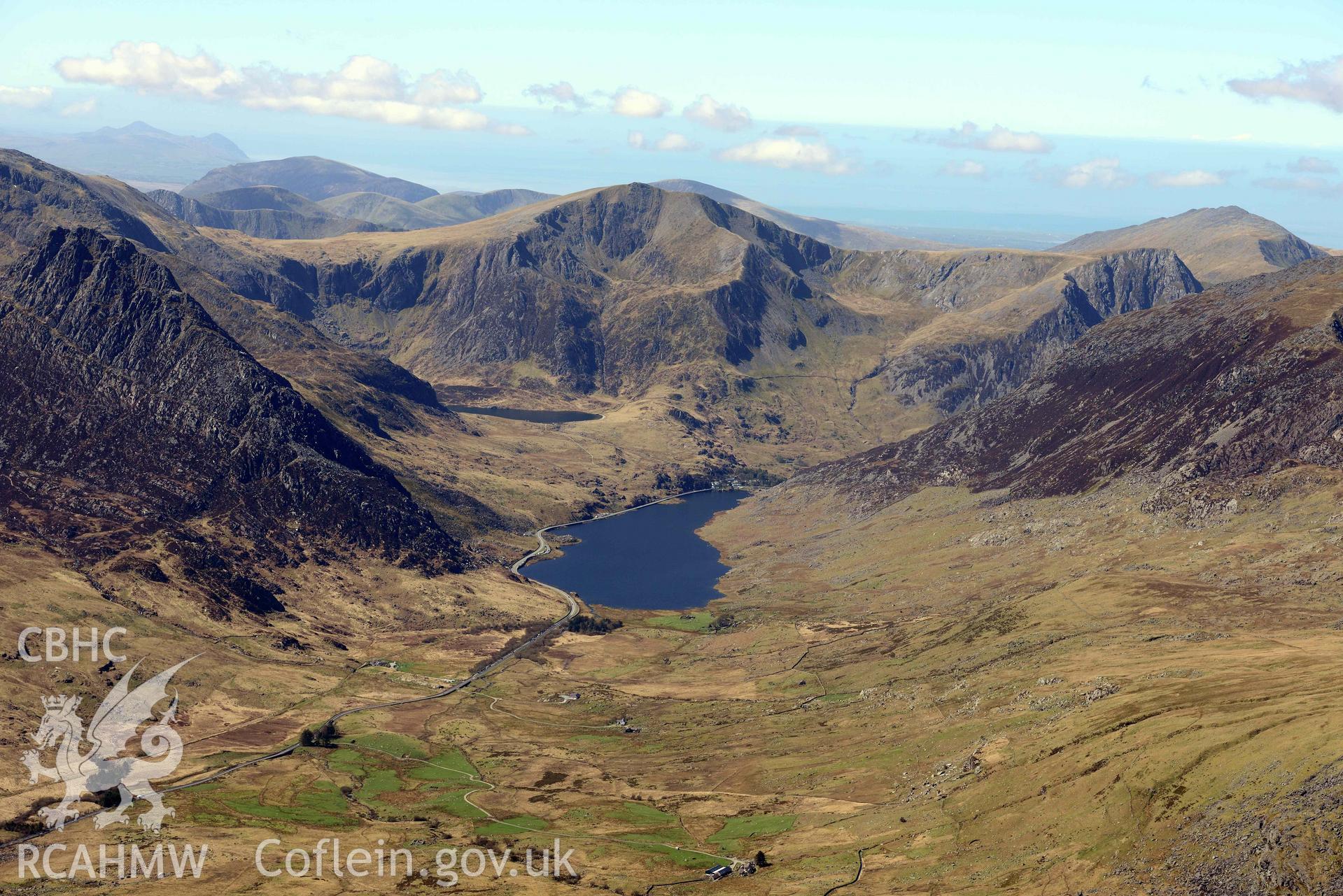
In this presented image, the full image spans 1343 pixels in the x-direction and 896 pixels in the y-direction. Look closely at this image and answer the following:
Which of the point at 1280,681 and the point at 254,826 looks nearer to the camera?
the point at 1280,681

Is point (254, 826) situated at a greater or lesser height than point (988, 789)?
lesser

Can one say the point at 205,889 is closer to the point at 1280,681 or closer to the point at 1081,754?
the point at 1081,754

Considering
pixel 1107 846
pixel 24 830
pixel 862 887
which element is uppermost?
pixel 1107 846

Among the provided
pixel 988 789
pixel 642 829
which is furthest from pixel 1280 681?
pixel 642 829

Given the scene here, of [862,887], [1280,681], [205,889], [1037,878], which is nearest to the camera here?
[1037,878]

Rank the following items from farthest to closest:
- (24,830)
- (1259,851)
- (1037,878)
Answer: (24,830)
(1037,878)
(1259,851)

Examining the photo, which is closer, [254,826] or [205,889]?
[205,889]

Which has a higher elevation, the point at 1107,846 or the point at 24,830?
the point at 1107,846

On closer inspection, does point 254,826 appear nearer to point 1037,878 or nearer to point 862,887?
point 862,887

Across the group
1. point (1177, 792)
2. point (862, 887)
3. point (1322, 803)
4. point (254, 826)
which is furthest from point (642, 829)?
point (1322, 803)
